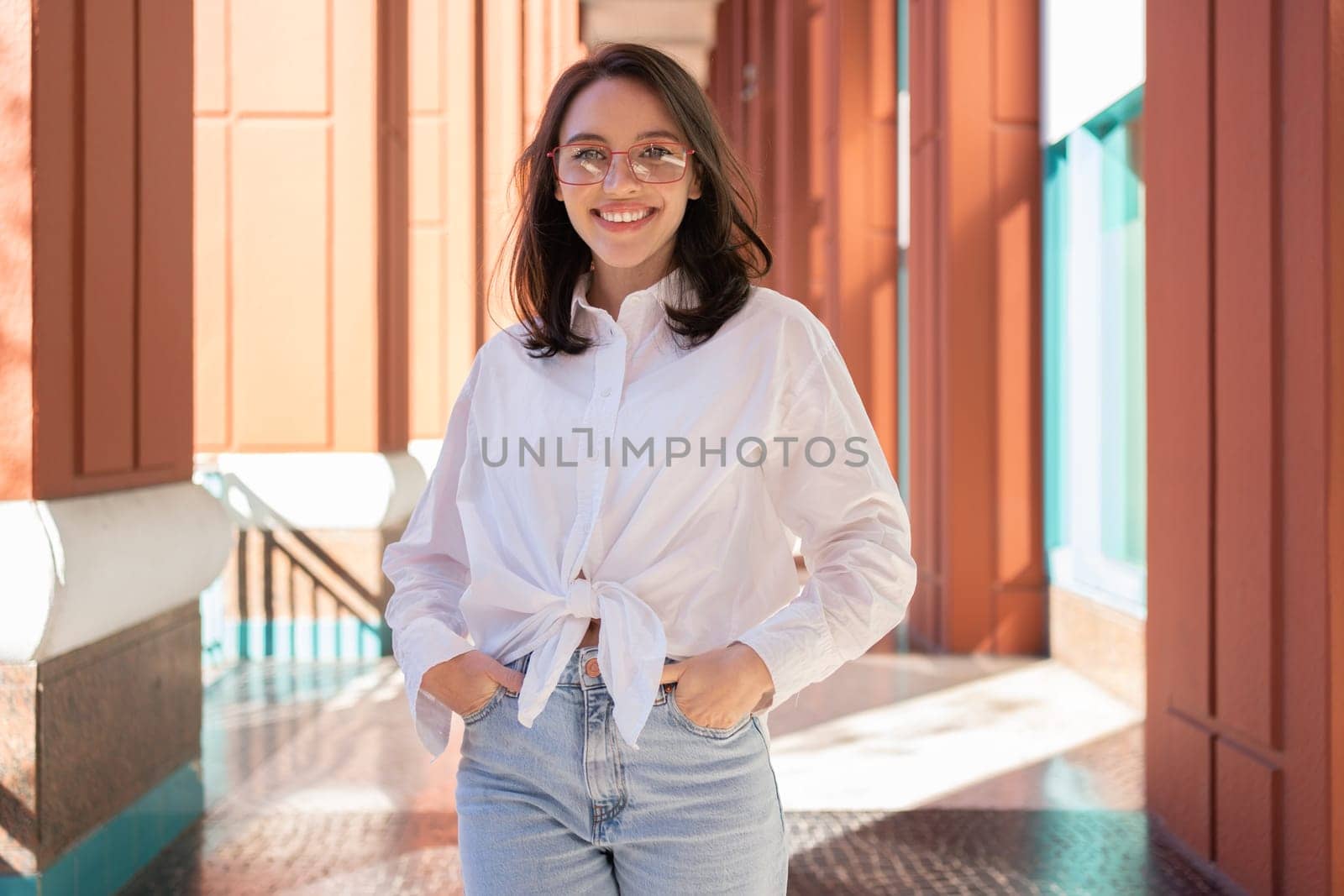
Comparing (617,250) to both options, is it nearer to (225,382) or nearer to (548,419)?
(548,419)

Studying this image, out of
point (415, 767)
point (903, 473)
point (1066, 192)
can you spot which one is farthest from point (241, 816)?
point (903, 473)

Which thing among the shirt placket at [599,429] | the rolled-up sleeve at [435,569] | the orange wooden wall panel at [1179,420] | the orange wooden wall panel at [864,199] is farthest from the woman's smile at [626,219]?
the orange wooden wall panel at [864,199]

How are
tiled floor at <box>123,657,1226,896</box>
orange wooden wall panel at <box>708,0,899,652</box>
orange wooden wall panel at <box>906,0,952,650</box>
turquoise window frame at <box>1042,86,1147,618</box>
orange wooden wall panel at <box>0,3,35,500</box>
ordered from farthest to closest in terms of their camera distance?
orange wooden wall panel at <box>708,0,899,652</box> < orange wooden wall panel at <box>906,0,952,650</box> < turquoise window frame at <box>1042,86,1147,618</box> < tiled floor at <box>123,657,1226,896</box> < orange wooden wall panel at <box>0,3,35,500</box>

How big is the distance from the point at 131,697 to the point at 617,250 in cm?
243

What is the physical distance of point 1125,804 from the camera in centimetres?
414

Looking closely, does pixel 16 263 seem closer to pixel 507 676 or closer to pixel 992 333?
pixel 507 676

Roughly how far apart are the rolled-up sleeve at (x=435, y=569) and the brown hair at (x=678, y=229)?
0.14 m

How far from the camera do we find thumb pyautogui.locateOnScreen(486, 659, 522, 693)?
1494 millimetres

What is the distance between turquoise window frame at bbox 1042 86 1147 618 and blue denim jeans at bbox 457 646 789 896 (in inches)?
186

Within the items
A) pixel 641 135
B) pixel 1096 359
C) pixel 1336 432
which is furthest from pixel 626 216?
pixel 1096 359

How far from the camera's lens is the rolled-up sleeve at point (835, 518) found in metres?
1.51

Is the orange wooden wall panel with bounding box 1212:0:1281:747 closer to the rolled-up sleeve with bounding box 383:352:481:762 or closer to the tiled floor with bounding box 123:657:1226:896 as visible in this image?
the tiled floor with bounding box 123:657:1226:896

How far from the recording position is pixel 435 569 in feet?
5.71

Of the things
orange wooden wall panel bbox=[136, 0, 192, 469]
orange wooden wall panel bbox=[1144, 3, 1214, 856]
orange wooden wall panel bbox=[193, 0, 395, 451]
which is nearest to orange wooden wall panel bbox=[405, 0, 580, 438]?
orange wooden wall panel bbox=[193, 0, 395, 451]
